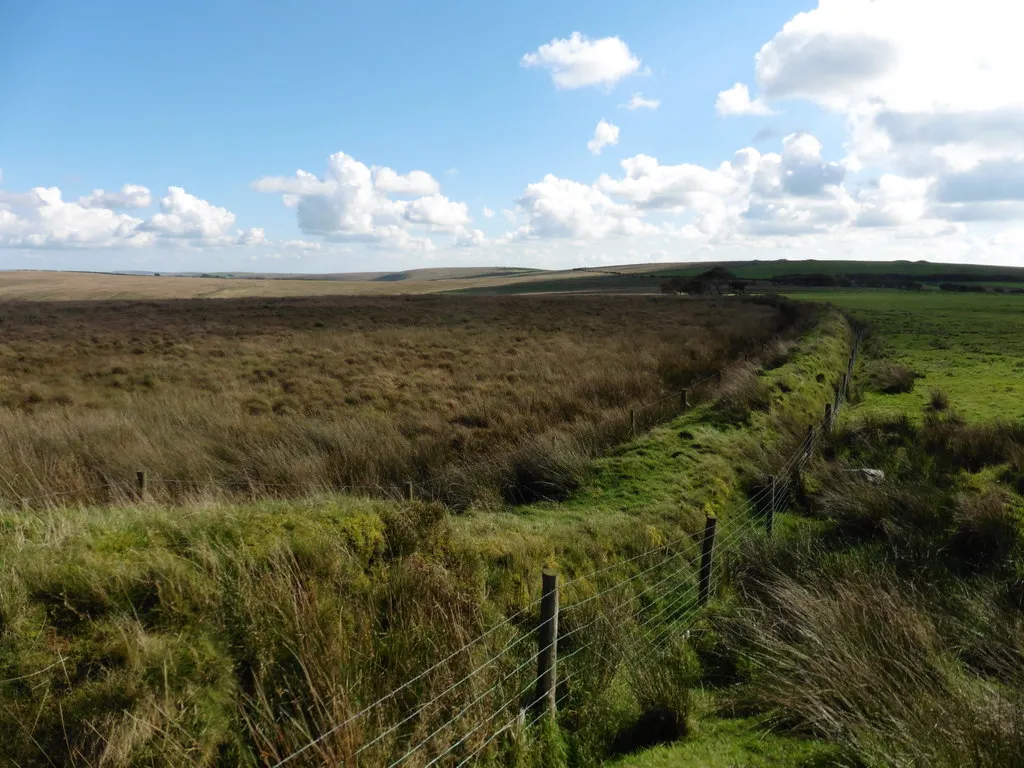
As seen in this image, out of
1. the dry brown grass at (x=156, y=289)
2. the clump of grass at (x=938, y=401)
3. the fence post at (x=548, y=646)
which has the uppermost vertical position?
the dry brown grass at (x=156, y=289)

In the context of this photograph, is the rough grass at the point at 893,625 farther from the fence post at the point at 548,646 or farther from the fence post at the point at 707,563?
the fence post at the point at 548,646

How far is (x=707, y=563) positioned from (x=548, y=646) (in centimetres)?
294

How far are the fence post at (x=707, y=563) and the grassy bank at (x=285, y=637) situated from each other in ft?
1.38

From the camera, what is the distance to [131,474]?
9.30m

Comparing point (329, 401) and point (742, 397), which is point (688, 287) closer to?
point (742, 397)

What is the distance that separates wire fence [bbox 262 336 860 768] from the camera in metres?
3.56

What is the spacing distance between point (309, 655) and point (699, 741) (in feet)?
8.85

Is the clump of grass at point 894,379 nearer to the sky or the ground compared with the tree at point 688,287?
nearer to the ground

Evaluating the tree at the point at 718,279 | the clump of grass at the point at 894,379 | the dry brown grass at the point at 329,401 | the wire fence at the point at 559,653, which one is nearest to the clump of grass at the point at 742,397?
the dry brown grass at the point at 329,401

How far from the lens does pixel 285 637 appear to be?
12.6ft

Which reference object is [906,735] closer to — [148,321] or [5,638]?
[5,638]

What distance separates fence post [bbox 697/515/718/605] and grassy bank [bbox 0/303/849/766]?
0.42m

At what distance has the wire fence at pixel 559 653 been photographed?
11.7ft

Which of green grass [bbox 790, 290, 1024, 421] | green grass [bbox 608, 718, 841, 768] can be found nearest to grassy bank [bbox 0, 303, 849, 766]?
green grass [bbox 608, 718, 841, 768]
